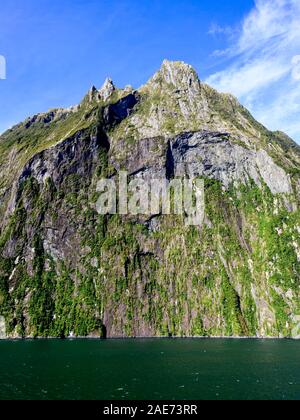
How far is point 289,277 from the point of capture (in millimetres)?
180750

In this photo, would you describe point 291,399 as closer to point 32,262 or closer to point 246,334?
point 246,334

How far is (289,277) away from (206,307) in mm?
34936

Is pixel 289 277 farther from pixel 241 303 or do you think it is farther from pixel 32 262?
pixel 32 262

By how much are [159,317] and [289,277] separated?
54359 mm

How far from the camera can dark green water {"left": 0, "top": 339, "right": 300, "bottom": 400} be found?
2371 inches

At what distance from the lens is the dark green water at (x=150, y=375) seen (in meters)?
60.2

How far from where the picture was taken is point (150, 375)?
7419cm

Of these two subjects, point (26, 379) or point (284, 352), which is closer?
point (26, 379)

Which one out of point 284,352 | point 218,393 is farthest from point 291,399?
point 284,352

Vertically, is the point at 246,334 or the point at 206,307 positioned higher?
the point at 206,307
